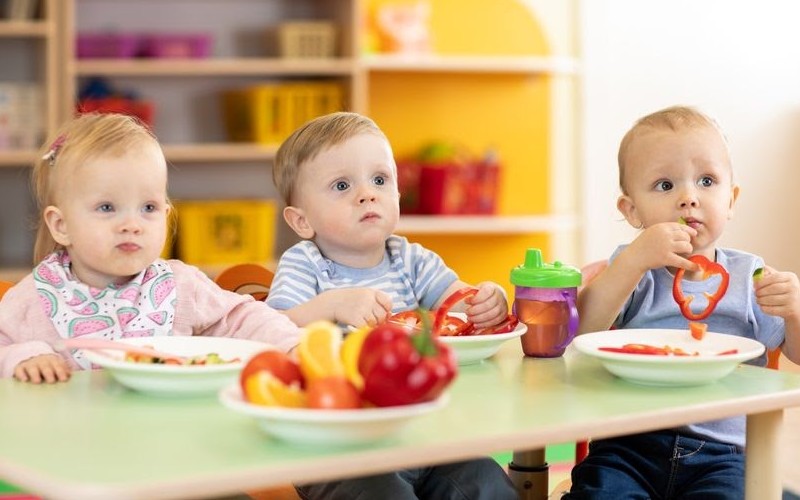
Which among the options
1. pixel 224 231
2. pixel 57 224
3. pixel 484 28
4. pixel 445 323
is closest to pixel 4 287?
pixel 57 224

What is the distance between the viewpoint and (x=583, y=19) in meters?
4.52

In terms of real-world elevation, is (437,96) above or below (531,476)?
above

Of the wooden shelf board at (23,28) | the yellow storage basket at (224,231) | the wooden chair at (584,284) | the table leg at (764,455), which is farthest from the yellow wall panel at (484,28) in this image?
the table leg at (764,455)

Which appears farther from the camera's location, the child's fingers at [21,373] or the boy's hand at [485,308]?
the boy's hand at [485,308]

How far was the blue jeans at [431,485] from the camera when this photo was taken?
5.13 feet

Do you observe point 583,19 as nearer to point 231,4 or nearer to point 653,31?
point 653,31

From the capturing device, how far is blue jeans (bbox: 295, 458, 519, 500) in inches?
61.6

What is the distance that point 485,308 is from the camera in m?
1.60

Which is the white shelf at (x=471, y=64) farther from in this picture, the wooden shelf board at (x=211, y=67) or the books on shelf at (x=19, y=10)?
the books on shelf at (x=19, y=10)

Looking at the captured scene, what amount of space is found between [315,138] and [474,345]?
1.69 ft

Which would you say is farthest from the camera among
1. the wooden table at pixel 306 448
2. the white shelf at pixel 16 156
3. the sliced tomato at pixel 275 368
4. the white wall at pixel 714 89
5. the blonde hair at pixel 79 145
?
the white wall at pixel 714 89

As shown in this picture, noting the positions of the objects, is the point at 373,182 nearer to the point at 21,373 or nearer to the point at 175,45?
the point at 21,373

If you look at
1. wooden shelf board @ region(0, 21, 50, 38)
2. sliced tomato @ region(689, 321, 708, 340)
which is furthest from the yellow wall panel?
sliced tomato @ region(689, 321, 708, 340)

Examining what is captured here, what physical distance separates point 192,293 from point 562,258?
3.04 meters
